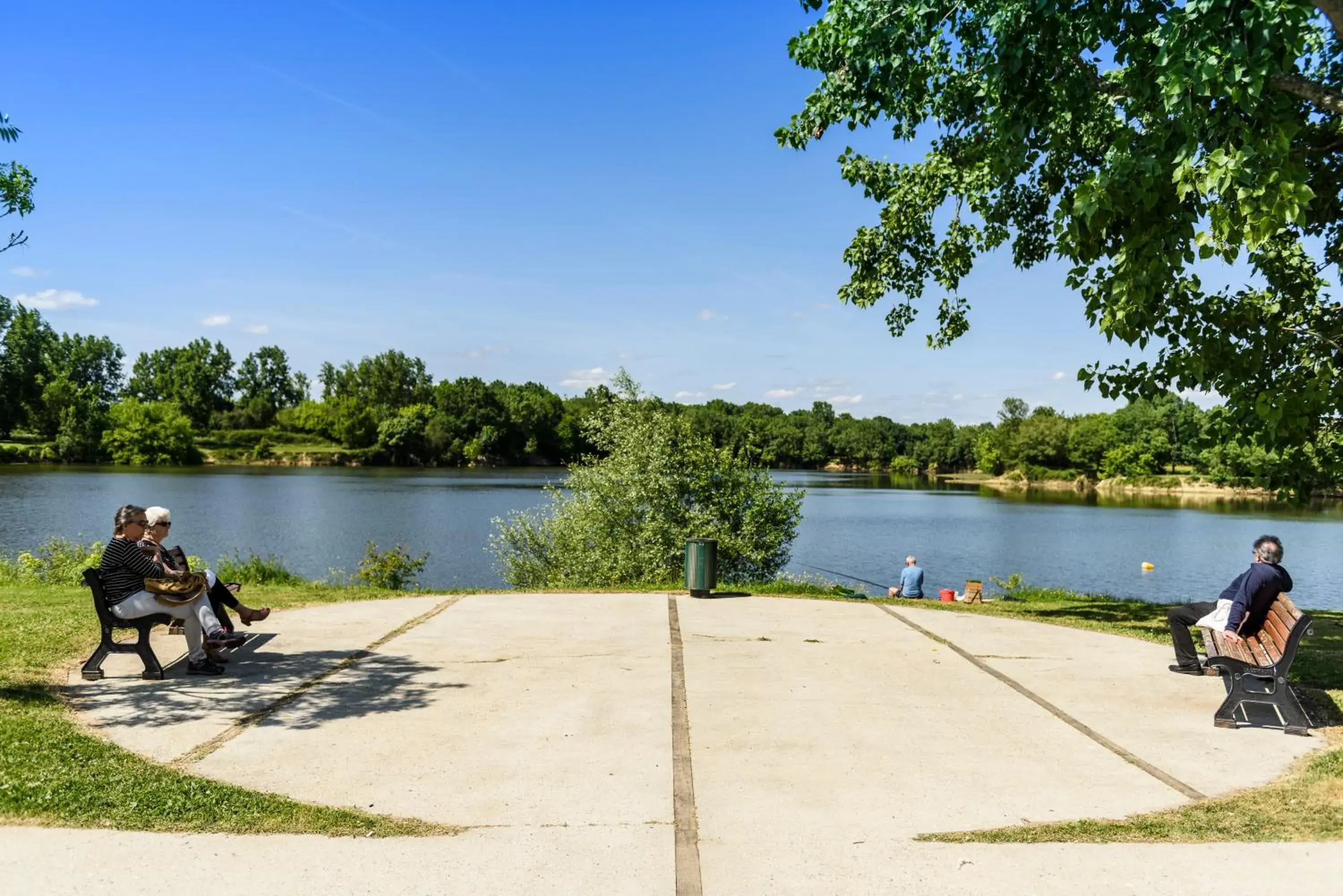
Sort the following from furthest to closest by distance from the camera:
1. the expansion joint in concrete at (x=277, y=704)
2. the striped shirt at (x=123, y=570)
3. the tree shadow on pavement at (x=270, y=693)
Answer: the striped shirt at (x=123, y=570) → the tree shadow on pavement at (x=270, y=693) → the expansion joint in concrete at (x=277, y=704)

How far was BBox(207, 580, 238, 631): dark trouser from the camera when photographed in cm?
895

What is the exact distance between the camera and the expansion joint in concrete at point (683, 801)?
Result: 13.6ft

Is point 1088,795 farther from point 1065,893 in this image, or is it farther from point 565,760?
point 565,760

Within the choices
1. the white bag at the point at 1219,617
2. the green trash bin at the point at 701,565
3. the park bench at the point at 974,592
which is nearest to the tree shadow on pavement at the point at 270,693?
the green trash bin at the point at 701,565

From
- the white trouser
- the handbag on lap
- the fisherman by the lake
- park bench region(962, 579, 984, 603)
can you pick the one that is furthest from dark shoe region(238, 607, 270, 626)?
park bench region(962, 579, 984, 603)

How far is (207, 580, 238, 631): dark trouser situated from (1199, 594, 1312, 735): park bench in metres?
8.91

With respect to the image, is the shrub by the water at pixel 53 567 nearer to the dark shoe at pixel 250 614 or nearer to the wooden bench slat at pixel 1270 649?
the dark shoe at pixel 250 614

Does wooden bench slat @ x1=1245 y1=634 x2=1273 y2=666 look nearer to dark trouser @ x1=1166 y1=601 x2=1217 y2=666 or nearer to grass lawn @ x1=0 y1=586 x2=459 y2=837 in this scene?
dark trouser @ x1=1166 y1=601 x2=1217 y2=666

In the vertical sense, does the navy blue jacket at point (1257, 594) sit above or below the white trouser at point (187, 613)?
above

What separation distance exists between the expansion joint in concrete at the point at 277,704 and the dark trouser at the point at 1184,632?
26.0 feet

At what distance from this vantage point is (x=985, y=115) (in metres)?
10.6

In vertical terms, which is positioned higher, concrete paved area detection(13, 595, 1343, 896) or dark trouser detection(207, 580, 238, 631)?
dark trouser detection(207, 580, 238, 631)

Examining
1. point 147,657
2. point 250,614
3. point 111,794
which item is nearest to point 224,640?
point 147,657

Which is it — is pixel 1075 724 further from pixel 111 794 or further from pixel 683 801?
pixel 111 794
